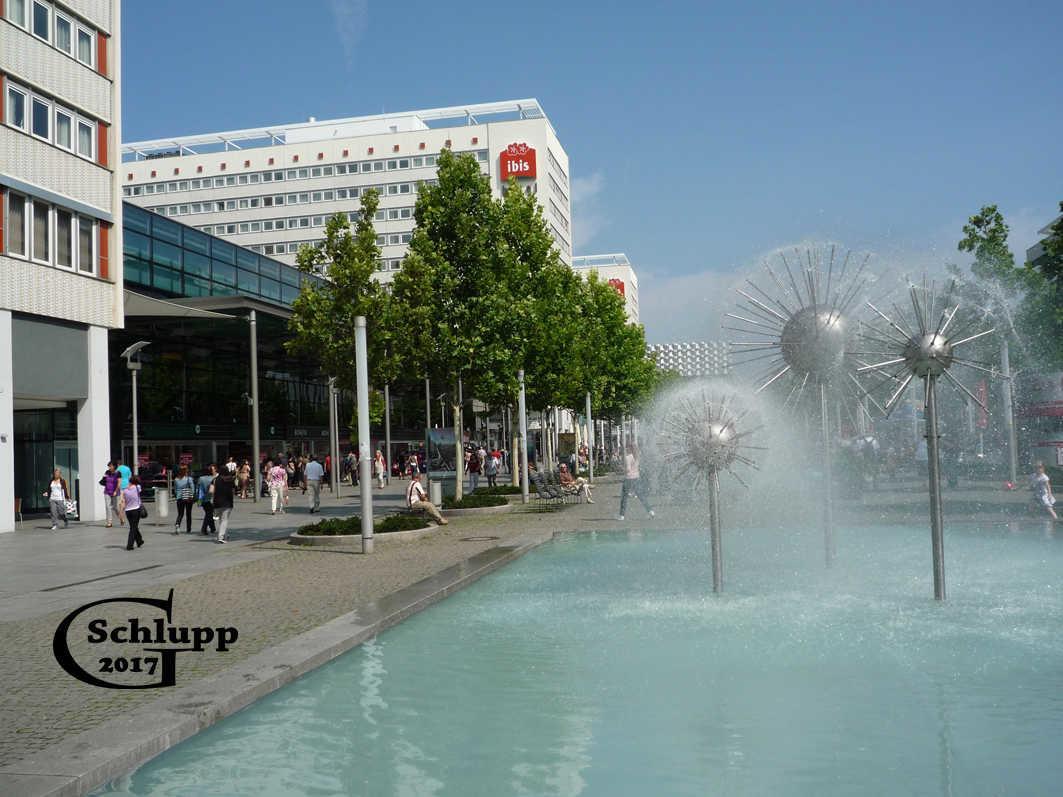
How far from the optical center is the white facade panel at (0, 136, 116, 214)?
26.7m

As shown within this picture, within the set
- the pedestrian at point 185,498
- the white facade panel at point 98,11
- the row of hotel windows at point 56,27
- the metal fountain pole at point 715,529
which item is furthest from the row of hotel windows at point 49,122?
the metal fountain pole at point 715,529

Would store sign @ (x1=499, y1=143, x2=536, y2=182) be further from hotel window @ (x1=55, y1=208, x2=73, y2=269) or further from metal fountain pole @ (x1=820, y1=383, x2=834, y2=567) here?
metal fountain pole @ (x1=820, y1=383, x2=834, y2=567)

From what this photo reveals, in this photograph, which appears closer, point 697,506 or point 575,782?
point 575,782

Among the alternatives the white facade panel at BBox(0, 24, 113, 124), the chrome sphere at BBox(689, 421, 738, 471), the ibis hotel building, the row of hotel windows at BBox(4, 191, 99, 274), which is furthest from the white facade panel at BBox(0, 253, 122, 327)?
the ibis hotel building

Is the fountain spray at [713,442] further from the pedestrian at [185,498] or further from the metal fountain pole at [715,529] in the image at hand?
the pedestrian at [185,498]

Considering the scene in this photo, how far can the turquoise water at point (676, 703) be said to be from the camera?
5457 mm

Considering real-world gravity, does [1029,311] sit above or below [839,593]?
above

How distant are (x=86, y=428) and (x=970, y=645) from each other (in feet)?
89.7

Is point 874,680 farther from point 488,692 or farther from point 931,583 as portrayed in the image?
point 931,583

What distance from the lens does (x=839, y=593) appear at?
1134 cm

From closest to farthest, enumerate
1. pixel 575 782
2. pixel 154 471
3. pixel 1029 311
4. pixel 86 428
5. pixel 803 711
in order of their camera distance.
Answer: pixel 575 782 → pixel 803 711 → pixel 86 428 → pixel 1029 311 → pixel 154 471

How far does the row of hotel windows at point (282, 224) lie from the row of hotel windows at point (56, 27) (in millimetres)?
64247

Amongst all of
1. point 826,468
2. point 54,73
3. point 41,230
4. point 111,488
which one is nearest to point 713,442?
point 826,468

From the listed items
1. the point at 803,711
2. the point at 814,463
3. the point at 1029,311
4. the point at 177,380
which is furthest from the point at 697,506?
the point at 177,380
